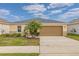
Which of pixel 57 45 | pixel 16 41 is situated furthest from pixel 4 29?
pixel 57 45

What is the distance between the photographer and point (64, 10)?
8953 millimetres

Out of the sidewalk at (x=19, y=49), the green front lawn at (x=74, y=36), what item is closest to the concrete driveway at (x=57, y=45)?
the green front lawn at (x=74, y=36)

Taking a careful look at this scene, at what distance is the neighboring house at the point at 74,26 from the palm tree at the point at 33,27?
1.05 meters

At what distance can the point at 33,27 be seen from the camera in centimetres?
891

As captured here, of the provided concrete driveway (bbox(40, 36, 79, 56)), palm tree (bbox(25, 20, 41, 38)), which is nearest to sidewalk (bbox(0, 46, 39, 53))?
concrete driveway (bbox(40, 36, 79, 56))

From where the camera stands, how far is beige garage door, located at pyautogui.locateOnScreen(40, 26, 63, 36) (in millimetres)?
8984

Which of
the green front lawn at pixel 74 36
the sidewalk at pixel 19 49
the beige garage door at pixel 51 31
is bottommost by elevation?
the sidewalk at pixel 19 49

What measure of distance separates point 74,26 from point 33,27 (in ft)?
4.60

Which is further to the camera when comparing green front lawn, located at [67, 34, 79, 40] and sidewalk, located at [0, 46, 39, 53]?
green front lawn, located at [67, 34, 79, 40]

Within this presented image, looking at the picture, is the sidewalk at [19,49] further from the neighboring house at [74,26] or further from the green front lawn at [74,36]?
the neighboring house at [74,26]

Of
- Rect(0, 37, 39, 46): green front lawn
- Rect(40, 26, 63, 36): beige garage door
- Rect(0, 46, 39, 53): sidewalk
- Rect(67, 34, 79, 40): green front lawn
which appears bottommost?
Rect(0, 46, 39, 53): sidewalk

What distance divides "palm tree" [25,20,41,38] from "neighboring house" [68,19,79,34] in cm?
105

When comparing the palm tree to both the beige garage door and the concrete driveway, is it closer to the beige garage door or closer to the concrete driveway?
the beige garage door

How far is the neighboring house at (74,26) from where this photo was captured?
891cm
